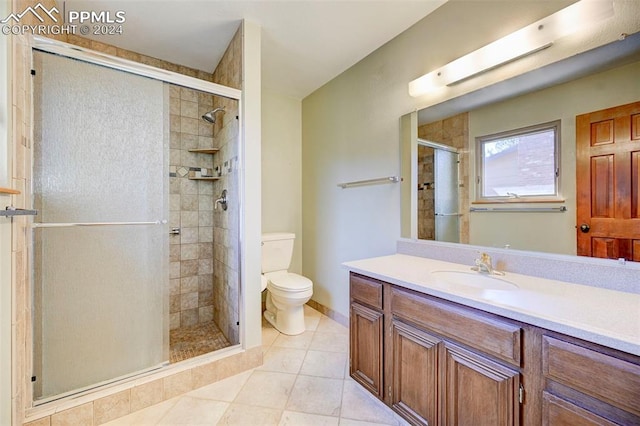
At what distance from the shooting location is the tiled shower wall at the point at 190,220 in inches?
97.4

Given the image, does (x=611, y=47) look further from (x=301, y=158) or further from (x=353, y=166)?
(x=301, y=158)

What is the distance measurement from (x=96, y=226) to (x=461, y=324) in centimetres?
195

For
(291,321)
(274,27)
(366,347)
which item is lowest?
(291,321)

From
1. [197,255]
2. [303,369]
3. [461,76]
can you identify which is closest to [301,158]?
[197,255]

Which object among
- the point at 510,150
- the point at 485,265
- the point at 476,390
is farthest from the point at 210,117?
the point at 476,390

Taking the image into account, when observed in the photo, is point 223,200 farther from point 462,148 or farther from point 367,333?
point 462,148

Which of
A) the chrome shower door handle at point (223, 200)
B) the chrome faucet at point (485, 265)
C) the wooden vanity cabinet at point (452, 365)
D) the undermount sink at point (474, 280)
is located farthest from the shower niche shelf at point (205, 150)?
the chrome faucet at point (485, 265)

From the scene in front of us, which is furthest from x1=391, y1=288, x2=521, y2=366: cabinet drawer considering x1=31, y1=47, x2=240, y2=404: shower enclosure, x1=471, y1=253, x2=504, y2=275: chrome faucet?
x1=31, y1=47, x2=240, y2=404: shower enclosure

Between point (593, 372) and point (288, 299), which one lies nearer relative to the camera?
point (593, 372)

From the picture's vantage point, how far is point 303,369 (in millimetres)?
1923

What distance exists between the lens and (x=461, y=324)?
1.10 metres

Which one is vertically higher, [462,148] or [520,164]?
[462,148]

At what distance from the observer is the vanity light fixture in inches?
46.3

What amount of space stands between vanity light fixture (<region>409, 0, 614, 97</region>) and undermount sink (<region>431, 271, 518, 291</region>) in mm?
1155
